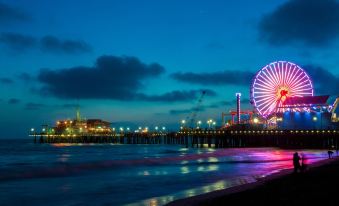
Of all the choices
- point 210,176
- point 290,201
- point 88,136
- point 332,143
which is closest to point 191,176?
point 210,176

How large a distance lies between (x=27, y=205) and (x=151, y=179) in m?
10.2

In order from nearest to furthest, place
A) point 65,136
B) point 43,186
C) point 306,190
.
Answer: point 306,190, point 43,186, point 65,136

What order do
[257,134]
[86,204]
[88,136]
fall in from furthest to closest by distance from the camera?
[88,136], [257,134], [86,204]

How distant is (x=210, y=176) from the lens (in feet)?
89.1

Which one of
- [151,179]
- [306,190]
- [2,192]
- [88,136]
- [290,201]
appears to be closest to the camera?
[290,201]

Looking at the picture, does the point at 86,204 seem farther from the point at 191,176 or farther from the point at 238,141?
the point at 238,141

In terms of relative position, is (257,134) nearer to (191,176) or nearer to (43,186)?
(191,176)

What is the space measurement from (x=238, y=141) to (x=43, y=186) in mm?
63716

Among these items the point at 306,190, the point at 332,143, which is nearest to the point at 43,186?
the point at 306,190

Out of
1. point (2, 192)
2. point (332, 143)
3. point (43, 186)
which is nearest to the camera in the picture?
point (2, 192)

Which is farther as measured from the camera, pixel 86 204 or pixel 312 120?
pixel 312 120

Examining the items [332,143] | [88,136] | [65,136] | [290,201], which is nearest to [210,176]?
[290,201]

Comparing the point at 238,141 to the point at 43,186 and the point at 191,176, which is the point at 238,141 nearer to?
the point at 191,176

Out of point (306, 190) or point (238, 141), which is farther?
point (238, 141)
